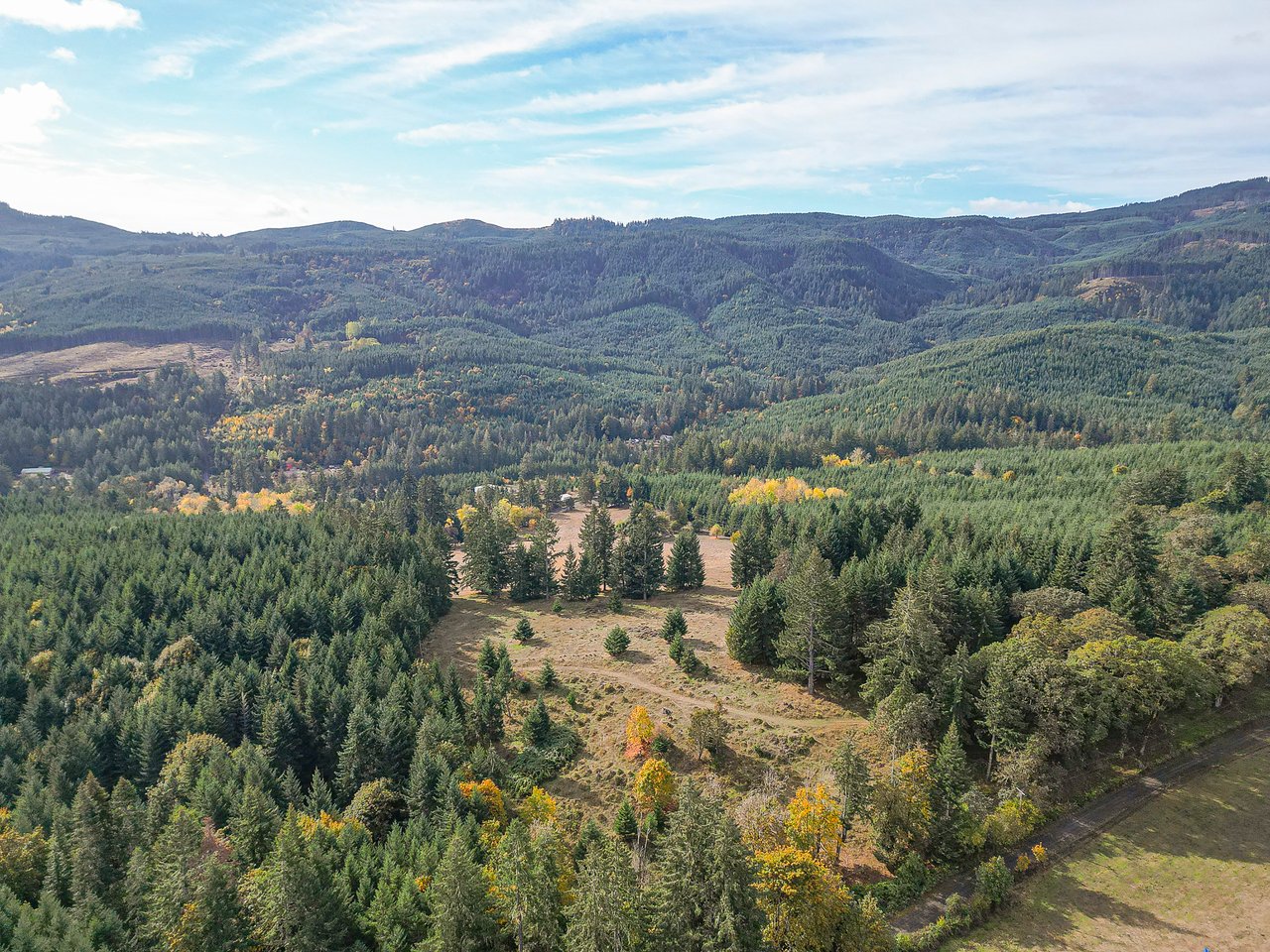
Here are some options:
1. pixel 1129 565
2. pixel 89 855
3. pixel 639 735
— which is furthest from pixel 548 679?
pixel 1129 565

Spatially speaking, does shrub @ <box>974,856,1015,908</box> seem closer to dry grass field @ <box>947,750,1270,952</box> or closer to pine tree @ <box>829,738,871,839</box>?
dry grass field @ <box>947,750,1270,952</box>

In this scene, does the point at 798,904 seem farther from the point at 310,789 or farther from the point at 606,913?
the point at 310,789

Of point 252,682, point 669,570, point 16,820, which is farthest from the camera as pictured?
point 669,570

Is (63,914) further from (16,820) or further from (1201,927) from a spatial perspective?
(1201,927)

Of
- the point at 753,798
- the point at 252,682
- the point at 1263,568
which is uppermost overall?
the point at 1263,568

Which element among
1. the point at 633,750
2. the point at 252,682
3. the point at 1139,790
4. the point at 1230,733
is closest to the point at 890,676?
the point at 1139,790

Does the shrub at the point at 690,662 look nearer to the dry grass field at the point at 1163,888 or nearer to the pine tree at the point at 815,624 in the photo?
the pine tree at the point at 815,624
